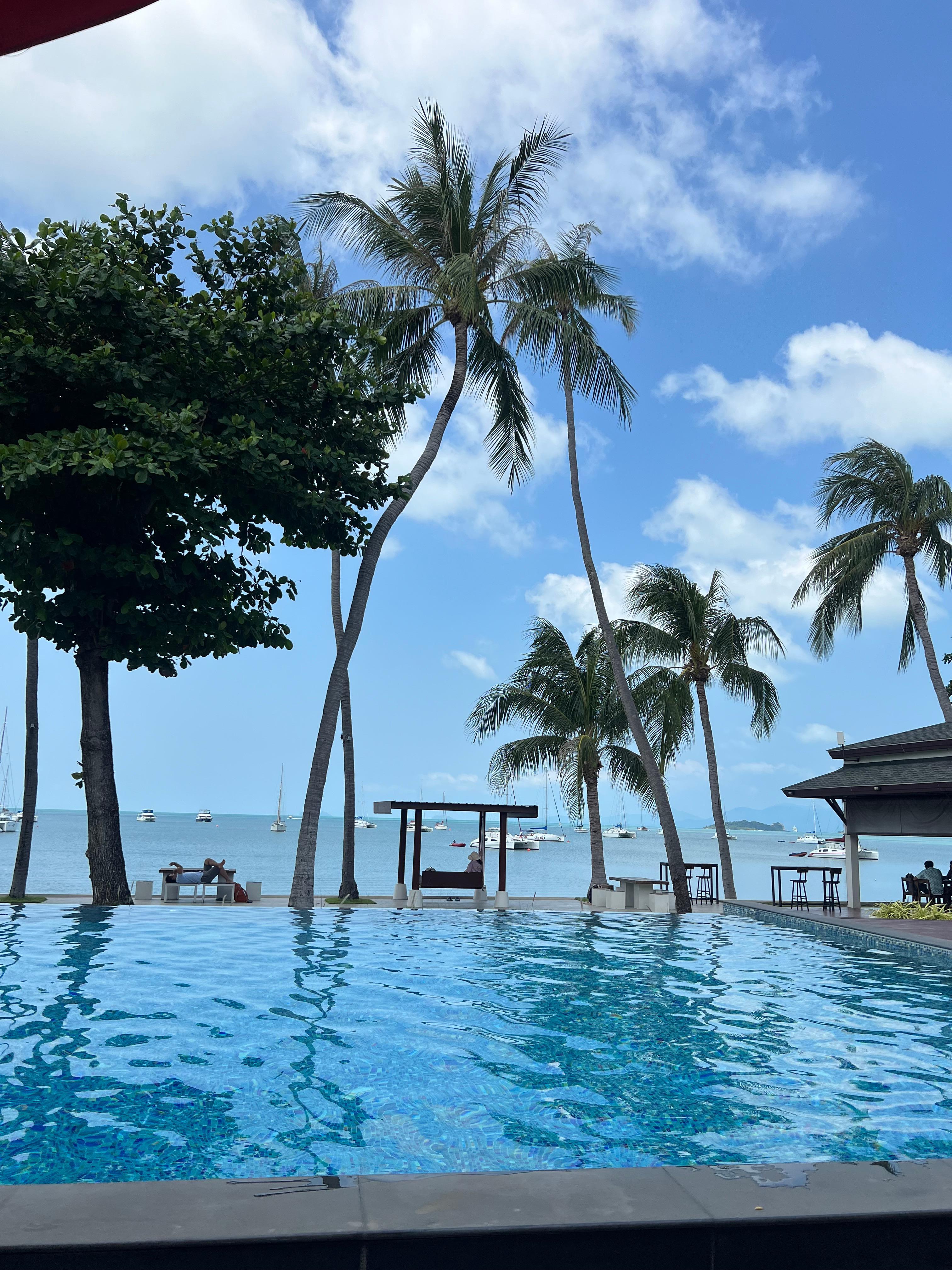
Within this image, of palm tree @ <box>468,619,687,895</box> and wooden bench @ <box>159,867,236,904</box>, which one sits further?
palm tree @ <box>468,619,687,895</box>

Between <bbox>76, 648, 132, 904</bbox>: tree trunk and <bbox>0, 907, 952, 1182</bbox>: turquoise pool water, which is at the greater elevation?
<bbox>76, 648, 132, 904</bbox>: tree trunk

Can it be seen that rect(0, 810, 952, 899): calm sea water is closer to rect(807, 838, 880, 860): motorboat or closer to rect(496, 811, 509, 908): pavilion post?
rect(807, 838, 880, 860): motorboat


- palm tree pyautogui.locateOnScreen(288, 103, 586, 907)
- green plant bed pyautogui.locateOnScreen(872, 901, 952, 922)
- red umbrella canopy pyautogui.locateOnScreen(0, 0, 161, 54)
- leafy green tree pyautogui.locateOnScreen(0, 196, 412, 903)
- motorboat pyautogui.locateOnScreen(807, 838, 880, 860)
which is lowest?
green plant bed pyautogui.locateOnScreen(872, 901, 952, 922)

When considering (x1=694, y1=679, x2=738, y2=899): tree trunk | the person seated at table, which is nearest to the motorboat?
(x1=694, y1=679, x2=738, y2=899): tree trunk

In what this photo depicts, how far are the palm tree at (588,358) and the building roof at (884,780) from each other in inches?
144

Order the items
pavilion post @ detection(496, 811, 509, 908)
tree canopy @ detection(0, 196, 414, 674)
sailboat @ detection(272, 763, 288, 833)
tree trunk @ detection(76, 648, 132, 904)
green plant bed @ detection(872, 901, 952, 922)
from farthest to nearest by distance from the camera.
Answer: sailboat @ detection(272, 763, 288, 833) < pavilion post @ detection(496, 811, 509, 908) < green plant bed @ detection(872, 901, 952, 922) < tree trunk @ detection(76, 648, 132, 904) < tree canopy @ detection(0, 196, 414, 674)

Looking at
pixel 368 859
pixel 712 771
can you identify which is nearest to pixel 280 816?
pixel 368 859

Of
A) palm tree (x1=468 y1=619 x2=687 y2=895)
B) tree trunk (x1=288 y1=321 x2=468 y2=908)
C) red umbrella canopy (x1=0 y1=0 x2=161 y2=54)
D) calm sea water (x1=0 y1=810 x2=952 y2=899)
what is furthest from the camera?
calm sea water (x1=0 y1=810 x2=952 y2=899)

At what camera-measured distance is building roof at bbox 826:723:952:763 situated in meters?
18.7

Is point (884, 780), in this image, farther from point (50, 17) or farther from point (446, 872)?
point (50, 17)

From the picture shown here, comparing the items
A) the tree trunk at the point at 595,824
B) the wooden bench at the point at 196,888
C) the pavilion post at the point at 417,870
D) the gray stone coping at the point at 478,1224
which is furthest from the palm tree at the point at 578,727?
the gray stone coping at the point at 478,1224

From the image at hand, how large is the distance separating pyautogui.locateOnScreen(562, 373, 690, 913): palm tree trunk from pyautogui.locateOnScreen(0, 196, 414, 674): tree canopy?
6.94 m

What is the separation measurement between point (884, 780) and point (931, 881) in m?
4.42

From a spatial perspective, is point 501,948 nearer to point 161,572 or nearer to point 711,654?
point 161,572
